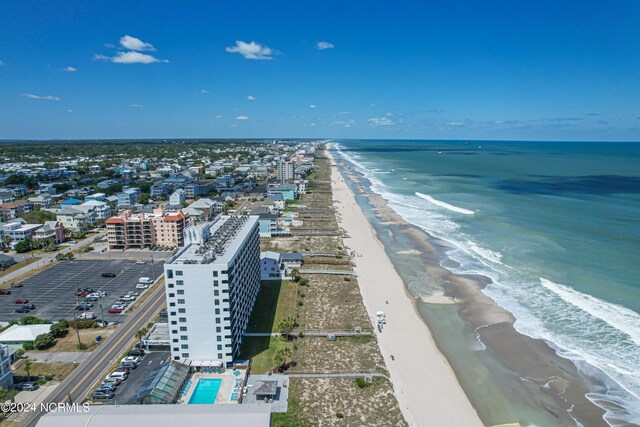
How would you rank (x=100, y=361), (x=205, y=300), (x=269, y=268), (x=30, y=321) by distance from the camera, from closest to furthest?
1. (x=205, y=300)
2. (x=100, y=361)
3. (x=30, y=321)
4. (x=269, y=268)

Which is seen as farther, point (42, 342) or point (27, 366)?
point (42, 342)

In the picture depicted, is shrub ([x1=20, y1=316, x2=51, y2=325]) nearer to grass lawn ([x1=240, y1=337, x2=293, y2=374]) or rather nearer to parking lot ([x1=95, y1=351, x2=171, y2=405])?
parking lot ([x1=95, y1=351, x2=171, y2=405])

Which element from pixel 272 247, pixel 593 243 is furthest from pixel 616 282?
pixel 272 247

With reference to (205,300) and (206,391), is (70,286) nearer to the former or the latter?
(205,300)

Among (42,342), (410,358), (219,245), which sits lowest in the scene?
(410,358)

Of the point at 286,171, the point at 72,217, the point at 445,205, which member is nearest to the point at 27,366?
the point at 72,217

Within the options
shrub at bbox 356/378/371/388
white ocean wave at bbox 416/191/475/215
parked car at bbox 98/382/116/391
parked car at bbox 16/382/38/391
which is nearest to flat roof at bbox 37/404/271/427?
parked car at bbox 98/382/116/391

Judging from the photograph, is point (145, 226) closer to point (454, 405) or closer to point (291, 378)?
point (291, 378)
